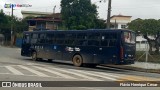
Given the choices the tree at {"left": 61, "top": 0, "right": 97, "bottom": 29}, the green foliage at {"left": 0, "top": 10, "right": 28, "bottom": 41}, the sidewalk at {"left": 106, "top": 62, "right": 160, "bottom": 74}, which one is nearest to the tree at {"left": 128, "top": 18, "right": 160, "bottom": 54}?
the sidewalk at {"left": 106, "top": 62, "right": 160, "bottom": 74}

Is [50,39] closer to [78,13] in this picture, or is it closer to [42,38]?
[42,38]

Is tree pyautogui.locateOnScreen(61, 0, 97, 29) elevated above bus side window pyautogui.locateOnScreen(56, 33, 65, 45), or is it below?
above

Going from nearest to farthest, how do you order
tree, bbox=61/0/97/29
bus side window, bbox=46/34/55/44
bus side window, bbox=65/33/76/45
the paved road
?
the paved road → bus side window, bbox=65/33/76/45 → bus side window, bbox=46/34/55/44 → tree, bbox=61/0/97/29

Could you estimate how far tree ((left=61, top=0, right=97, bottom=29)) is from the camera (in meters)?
67.3

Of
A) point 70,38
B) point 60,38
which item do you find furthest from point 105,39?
point 60,38

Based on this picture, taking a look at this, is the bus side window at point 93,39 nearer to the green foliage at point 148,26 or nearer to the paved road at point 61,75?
the paved road at point 61,75

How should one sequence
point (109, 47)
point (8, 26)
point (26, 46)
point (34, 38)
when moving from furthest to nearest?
point (8, 26)
point (26, 46)
point (34, 38)
point (109, 47)

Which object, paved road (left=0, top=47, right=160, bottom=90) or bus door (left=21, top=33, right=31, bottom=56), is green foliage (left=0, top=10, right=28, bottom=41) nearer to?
bus door (left=21, top=33, right=31, bottom=56)

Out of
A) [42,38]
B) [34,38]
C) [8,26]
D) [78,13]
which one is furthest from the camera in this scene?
[8,26]

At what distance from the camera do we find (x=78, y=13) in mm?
70375

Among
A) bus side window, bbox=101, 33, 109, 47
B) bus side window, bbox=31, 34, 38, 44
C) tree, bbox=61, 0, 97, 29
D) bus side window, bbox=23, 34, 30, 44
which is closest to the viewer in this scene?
bus side window, bbox=101, 33, 109, 47

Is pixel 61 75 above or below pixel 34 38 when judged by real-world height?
below

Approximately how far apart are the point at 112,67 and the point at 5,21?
6006 centimetres

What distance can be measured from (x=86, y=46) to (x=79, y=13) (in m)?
43.5
